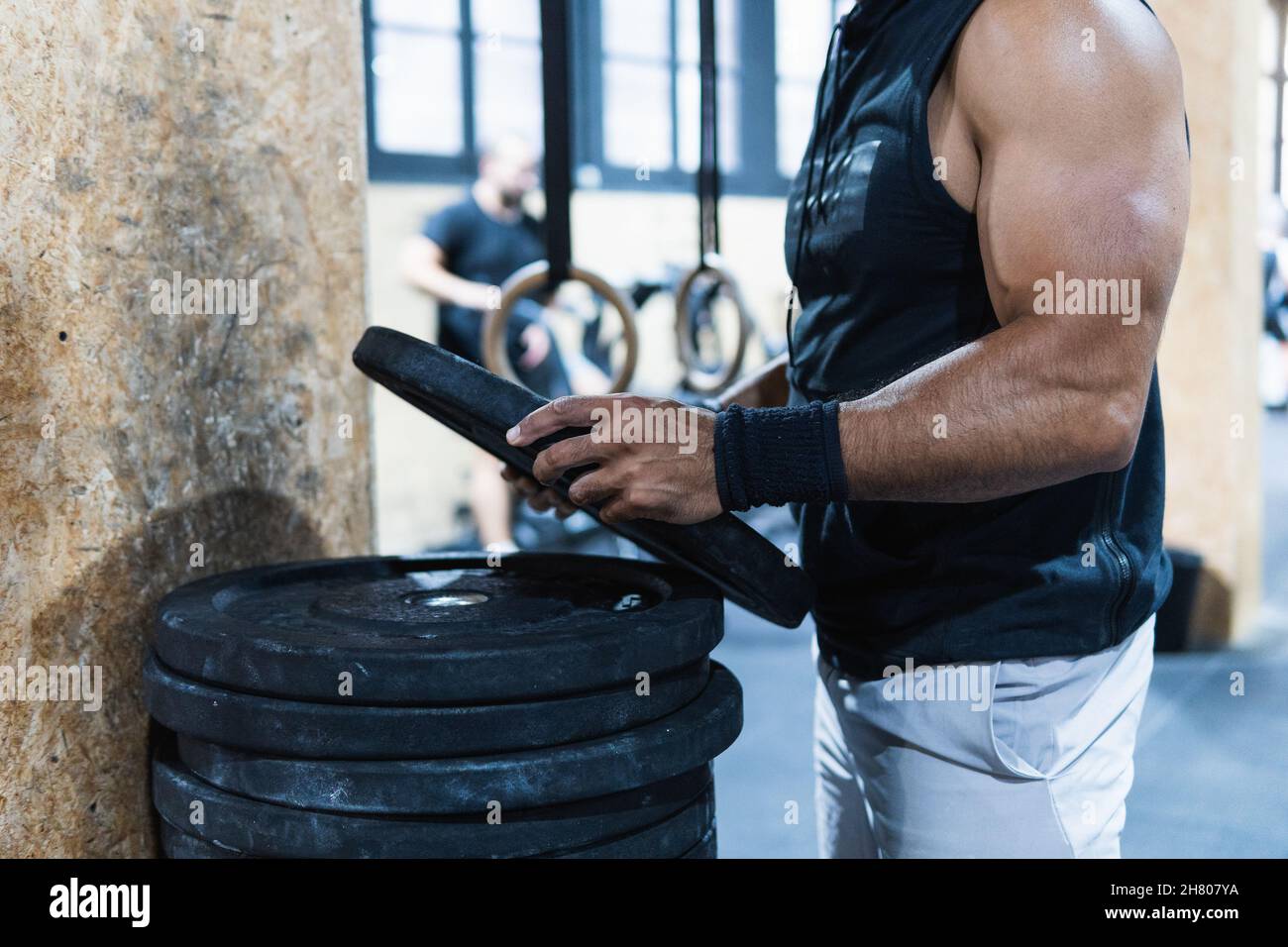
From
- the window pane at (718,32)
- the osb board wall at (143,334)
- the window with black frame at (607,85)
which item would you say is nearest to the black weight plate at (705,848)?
the osb board wall at (143,334)

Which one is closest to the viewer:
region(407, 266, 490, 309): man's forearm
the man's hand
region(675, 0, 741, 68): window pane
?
the man's hand

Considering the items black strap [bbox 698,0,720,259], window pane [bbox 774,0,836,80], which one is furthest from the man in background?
window pane [bbox 774,0,836,80]

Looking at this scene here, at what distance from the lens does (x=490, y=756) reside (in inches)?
37.5

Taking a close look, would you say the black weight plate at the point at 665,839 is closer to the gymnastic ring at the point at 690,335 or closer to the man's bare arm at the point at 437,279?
the gymnastic ring at the point at 690,335

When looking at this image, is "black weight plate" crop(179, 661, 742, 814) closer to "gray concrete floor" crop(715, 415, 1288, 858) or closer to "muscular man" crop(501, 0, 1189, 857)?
"muscular man" crop(501, 0, 1189, 857)

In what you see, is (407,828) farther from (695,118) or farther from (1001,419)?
(695,118)

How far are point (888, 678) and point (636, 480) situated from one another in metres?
0.38

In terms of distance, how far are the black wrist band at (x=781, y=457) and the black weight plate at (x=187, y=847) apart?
50 centimetres

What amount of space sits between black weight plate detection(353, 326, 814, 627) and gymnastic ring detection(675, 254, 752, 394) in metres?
1.21

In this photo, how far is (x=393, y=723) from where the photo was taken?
0.93m

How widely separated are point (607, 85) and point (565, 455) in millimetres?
5731

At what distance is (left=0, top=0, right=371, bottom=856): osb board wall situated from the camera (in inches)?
44.8

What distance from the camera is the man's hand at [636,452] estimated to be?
1042 mm
